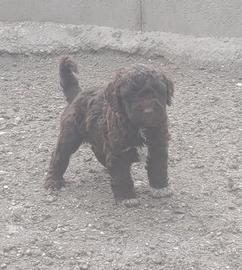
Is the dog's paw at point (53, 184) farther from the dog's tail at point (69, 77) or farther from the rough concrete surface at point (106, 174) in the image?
the dog's tail at point (69, 77)

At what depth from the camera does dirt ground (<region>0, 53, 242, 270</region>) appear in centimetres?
515

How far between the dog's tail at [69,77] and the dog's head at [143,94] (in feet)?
3.25

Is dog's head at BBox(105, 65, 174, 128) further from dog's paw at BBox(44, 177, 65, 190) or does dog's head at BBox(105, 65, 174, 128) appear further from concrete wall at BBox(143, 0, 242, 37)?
concrete wall at BBox(143, 0, 242, 37)

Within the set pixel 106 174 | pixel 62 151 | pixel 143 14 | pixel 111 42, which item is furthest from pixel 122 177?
pixel 143 14

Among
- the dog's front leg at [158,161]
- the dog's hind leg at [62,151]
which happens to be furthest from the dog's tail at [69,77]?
the dog's front leg at [158,161]

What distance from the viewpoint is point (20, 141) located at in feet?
23.7

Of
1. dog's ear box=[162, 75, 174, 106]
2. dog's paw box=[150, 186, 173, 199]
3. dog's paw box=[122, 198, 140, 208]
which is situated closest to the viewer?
dog's ear box=[162, 75, 174, 106]

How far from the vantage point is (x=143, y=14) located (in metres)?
9.48

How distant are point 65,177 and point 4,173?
0.56 metres

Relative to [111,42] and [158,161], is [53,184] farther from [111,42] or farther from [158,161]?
[111,42]

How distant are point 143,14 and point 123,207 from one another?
426 centimetres

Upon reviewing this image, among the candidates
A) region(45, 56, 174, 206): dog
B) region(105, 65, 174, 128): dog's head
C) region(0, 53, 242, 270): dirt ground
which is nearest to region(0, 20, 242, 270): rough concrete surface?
region(0, 53, 242, 270): dirt ground

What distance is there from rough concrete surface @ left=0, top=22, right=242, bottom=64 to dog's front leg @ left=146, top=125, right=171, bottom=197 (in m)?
3.44

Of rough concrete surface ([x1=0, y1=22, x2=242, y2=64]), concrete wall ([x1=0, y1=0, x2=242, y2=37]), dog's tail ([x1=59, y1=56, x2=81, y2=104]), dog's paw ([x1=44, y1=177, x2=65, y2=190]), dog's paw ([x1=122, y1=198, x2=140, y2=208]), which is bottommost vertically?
rough concrete surface ([x1=0, y1=22, x2=242, y2=64])
